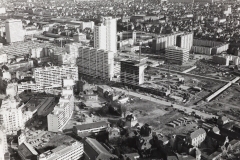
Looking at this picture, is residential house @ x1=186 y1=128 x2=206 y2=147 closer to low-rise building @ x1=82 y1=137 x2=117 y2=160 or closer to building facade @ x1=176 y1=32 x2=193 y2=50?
low-rise building @ x1=82 y1=137 x2=117 y2=160

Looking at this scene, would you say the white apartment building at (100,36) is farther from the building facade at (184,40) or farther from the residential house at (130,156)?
the residential house at (130,156)

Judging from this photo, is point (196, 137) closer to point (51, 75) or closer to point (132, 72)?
point (132, 72)

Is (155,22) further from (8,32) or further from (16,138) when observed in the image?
(16,138)

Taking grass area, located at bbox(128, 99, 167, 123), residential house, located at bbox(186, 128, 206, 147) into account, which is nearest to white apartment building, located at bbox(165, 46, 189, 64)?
grass area, located at bbox(128, 99, 167, 123)

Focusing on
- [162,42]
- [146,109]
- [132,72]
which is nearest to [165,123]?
[146,109]

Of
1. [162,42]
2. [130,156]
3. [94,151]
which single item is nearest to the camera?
[130,156]

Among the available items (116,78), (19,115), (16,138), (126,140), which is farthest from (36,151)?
(116,78)
